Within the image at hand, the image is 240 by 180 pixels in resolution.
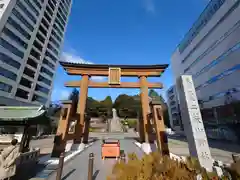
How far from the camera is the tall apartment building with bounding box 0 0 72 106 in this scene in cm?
2519

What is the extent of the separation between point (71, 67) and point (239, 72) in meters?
22.3

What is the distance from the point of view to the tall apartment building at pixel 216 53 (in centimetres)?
2008

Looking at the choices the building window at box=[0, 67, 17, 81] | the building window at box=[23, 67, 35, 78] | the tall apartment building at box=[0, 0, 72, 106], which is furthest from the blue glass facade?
the building window at box=[0, 67, 17, 81]

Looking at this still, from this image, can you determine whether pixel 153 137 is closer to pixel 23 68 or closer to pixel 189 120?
pixel 189 120

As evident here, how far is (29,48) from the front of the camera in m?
30.8

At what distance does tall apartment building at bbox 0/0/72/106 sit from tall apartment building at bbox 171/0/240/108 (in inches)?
1450

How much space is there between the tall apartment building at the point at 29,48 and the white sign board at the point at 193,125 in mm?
29191

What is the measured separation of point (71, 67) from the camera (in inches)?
420

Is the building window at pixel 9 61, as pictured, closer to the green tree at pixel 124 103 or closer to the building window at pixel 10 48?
the building window at pixel 10 48

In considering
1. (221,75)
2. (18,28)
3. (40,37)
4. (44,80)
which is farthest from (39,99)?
(221,75)

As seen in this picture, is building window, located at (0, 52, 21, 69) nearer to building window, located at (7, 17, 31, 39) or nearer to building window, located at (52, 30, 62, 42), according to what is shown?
building window, located at (7, 17, 31, 39)

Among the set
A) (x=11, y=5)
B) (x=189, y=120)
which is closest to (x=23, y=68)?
(x=11, y=5)

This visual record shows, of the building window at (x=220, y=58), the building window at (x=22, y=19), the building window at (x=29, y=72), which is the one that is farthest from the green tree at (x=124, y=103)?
the building window at (x=22, y=19)

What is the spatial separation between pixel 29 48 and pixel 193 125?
35968 mm
